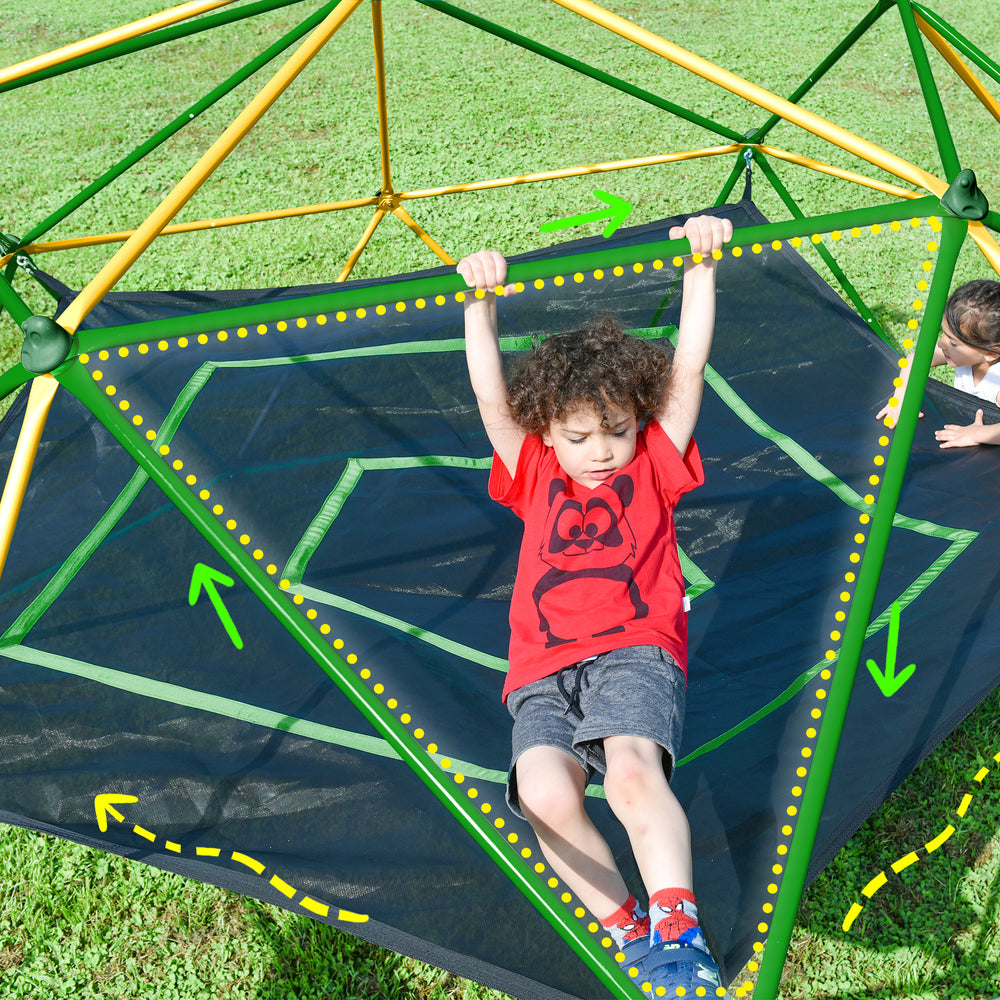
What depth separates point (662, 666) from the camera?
1384 millimetres

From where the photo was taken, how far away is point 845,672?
1.05 m

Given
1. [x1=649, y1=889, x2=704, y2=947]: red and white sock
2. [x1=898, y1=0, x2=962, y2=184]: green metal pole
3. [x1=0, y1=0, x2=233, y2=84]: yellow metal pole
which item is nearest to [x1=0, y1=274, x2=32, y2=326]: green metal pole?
[x1=0, y1=0, x2=233, y2=84]: yellow metal pole

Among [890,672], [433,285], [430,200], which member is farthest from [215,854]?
[430,200]

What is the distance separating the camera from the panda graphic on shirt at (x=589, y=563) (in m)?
1.45

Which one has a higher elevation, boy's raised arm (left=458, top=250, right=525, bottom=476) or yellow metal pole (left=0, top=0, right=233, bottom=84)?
yellow metal pole (left=0, top=0, right=233, bottom=84)

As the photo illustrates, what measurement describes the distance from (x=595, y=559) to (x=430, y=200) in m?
2.76

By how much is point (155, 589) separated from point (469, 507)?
0.67 meters

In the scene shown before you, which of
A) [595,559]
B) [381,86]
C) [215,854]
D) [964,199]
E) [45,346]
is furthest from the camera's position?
[381,86]

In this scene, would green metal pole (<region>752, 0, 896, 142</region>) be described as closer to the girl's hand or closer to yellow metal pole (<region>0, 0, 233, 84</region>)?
the girl's hand

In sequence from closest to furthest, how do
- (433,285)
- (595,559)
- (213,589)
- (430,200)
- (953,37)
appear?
1. (433,285)
2. (595,559)
3. (953,37)
4. (213,589)
5. (430,200)

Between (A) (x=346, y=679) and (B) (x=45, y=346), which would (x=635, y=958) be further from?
(B) (x=45, y=346)

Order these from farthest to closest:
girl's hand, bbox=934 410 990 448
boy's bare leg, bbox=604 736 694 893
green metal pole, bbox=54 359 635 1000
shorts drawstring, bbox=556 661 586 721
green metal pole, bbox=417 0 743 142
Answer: girl's hand, bbox=934 410 990 448 < green metal pole, bbox=417 0 743 142 < shorts drawstring, bbox=556 661 586 721 < boy's bare leg, bbox=604 736 694 893 < green metal pole, bbox=54 359 635 1000

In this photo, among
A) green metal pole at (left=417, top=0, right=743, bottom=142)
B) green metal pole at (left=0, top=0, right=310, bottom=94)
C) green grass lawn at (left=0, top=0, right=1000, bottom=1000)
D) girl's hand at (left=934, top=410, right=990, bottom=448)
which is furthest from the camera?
girl's hand at (left=934, top=410, right=990, bottom=448)

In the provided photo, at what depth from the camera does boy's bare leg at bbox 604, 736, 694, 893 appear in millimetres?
1128
